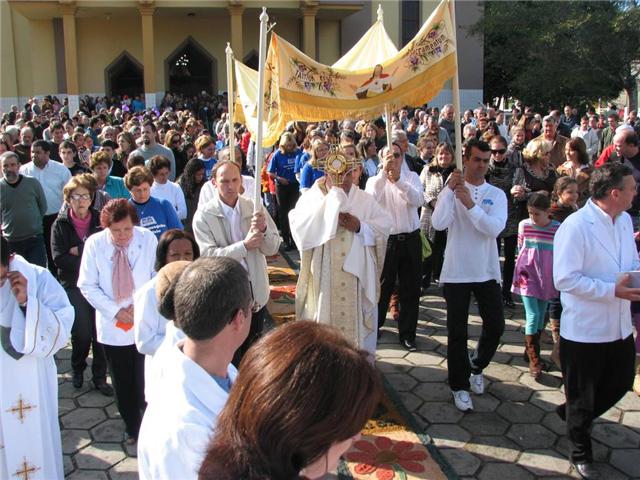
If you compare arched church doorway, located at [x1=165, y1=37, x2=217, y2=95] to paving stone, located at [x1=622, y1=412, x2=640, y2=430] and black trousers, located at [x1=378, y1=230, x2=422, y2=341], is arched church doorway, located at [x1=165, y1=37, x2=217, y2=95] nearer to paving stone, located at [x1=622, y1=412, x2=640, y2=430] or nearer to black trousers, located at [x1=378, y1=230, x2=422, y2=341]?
black trousers, located at [x1=378, y1=230, x2=422, y2=341]

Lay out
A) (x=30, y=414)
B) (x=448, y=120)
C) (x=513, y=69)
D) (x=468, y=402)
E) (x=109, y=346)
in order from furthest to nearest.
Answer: (x=513, y=69) < (x=448, y=120) < (x=468, y=402) < (x=109, y=346) < (x=30, y=414)

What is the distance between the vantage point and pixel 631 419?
4590mm

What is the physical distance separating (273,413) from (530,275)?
179 inches

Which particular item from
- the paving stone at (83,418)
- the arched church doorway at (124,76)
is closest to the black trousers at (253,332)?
the paving stone at (83,418)

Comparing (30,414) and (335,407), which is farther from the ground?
(335,407)

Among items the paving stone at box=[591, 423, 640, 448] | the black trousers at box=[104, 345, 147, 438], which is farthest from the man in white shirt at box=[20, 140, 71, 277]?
the paving stone at box=[591, 423, 640, 448]

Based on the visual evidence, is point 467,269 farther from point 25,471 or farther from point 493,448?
point 25,471

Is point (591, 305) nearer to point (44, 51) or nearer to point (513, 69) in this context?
point (513, 69)

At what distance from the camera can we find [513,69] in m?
30.7

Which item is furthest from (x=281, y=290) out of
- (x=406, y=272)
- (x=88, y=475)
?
(x=88, y=475)

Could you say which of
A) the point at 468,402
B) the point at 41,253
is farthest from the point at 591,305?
the point at 41,253

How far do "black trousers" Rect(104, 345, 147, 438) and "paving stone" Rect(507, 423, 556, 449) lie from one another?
2569 mm

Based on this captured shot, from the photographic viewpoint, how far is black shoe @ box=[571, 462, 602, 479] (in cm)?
382

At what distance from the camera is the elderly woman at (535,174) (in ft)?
22.2
